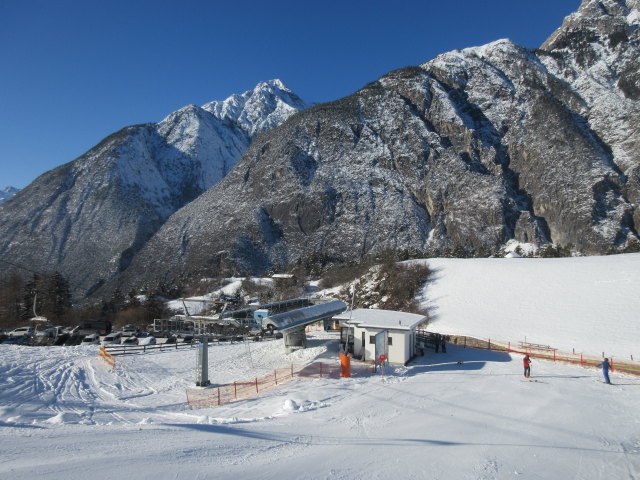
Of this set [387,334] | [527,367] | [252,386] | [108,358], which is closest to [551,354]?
[527,367]

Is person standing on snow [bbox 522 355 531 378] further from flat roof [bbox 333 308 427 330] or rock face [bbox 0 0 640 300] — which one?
rock face [bbox 0 0 640 300]

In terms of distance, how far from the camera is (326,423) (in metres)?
11.0

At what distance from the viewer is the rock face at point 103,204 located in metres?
114

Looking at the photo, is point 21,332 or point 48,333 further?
point 21,332

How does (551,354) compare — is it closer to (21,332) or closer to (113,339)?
(113,339)

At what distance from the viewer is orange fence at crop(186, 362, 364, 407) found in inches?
635

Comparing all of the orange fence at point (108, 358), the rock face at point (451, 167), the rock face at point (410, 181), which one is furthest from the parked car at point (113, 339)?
the rock face at point (410, 181)

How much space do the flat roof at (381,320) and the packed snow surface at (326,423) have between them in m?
2.19

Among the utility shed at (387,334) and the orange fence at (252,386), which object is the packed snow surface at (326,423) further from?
the utility shed at (387,334)

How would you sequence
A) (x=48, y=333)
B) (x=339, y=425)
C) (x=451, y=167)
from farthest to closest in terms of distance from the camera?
(x=451, y=167)
(x=48, y=333)
(x=339, y=425)

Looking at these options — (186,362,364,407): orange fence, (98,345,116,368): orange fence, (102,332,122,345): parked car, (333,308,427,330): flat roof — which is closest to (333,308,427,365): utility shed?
(333,308,427,330): flat roof

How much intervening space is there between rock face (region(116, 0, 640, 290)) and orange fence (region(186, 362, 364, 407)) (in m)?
77.1

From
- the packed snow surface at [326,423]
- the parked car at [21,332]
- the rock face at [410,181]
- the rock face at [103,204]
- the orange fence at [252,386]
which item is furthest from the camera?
the rock face at [103,204]

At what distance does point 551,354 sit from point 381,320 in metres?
11.4
